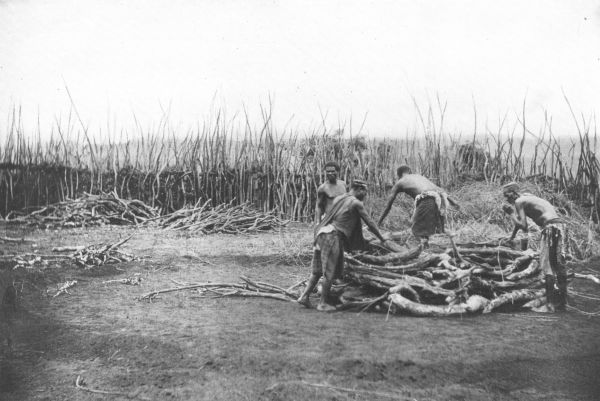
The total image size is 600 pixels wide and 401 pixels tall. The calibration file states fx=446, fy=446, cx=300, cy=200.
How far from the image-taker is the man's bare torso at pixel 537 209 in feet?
13.0

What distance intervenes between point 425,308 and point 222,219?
14.8 ft

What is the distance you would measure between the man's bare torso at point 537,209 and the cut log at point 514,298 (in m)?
0.62

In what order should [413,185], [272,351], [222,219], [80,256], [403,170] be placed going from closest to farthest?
[272,351] < [80,256] < [413,185] < [403,170] < [222,219]

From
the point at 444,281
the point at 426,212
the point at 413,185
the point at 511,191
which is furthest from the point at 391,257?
the point at 413,185

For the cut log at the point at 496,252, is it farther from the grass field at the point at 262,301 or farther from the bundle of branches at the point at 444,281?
the grass field at the point at 262,301

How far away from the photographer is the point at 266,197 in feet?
26.8

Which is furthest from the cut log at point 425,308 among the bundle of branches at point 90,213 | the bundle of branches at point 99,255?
the bundle of branches at point 90,213

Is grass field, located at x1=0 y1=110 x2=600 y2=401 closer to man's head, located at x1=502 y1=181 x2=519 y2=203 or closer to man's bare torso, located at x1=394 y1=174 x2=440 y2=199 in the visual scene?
man's bare torso, located at x1=394 y1=174 x2=440 y2=199

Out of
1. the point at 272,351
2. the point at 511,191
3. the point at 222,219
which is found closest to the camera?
the point at 272,351

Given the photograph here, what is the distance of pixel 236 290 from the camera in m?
4.39

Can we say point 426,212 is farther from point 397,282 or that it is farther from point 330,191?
point 397,282

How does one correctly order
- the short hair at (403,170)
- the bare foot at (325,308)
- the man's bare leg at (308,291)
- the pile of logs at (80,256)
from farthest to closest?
1. the short hair at (403,170)
2. the pile of logs at (80,256)
3. the man's bare leg at (308,291)
4. the bare foot at (325,308)

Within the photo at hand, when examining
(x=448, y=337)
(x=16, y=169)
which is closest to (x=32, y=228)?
(x=16, y=169)

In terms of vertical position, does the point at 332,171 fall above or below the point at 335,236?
above
